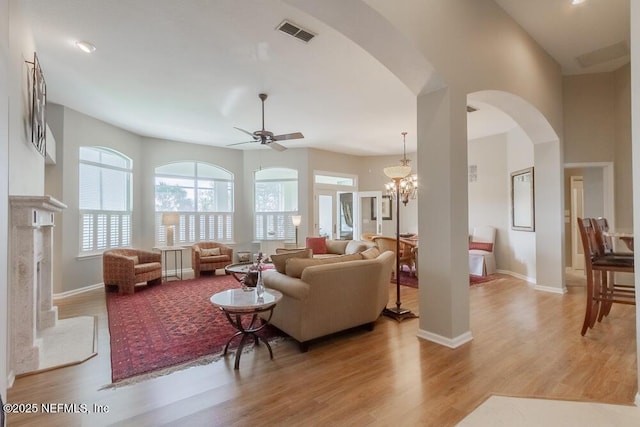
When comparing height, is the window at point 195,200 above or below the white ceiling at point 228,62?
below

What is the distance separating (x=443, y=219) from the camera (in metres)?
2.95

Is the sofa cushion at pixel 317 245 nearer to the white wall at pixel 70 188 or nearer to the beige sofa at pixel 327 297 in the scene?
the beige sofa at pixel 327 297

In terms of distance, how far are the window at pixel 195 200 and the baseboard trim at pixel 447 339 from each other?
19.4 feet

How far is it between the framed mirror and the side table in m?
6.94

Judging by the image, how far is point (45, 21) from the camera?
2869mm

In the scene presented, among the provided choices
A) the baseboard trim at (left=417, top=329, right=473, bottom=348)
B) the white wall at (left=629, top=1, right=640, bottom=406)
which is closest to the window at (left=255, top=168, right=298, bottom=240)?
the baseboard trim at (left=417, top=329, right=473, bottom=348)

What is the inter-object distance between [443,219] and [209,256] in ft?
17.5

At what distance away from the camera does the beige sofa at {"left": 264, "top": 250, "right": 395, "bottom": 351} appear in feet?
9.43

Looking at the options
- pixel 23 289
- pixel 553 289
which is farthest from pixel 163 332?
pixel 553 289

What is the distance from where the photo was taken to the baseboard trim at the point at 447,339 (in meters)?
2.88

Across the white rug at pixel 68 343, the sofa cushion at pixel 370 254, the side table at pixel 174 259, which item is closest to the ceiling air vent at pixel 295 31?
the sofa cushion at pixel 370 254

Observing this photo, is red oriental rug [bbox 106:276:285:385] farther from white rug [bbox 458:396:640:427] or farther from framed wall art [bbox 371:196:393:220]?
framed wall art [bbox 371:196:393:220]

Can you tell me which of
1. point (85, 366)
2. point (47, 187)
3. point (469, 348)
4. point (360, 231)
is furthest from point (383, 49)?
point (360, 231)

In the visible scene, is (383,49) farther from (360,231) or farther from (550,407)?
(360,231)
